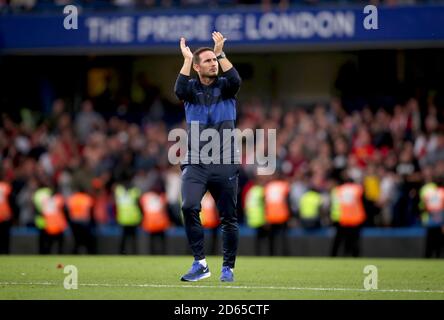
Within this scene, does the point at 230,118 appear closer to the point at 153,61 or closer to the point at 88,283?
the point at 88,283

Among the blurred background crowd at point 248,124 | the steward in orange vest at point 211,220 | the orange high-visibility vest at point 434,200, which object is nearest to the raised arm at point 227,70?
the blurred background crowd at point 248,124

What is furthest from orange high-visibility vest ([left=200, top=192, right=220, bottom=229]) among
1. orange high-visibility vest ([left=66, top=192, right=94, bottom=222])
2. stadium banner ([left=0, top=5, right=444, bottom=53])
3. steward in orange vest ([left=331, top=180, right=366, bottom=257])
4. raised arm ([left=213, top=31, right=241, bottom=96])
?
raised arm ([left=213, top=31, right=241, bottom=96])

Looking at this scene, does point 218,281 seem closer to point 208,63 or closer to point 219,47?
point 208,63

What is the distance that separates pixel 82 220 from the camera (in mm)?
22156

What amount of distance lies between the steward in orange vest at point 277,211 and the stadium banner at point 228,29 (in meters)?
4.64

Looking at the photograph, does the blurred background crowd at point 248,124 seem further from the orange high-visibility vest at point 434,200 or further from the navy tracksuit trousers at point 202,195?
the navy tracksuit trousers at point 202,195

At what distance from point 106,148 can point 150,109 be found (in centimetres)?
289

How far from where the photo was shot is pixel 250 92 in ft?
95.7

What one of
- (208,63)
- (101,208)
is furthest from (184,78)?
(101,208)

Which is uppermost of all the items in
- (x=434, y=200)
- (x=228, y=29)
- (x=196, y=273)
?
(x=228, y=29)

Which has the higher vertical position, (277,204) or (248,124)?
(248,124)

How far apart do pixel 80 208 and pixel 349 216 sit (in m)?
5.47

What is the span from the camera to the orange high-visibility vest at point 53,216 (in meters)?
22.2
